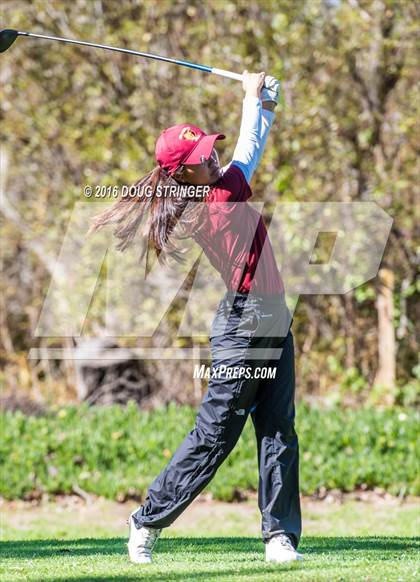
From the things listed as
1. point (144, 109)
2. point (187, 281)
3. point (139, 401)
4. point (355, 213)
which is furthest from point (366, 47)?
point (139, 401)

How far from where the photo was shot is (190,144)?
450 centimetres

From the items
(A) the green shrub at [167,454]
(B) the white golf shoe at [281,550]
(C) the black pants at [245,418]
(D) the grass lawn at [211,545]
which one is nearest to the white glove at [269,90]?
(C) the black pants at [245,418]

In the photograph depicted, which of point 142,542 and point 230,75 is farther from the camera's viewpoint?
point 230,75

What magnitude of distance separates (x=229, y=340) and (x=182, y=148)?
0.91 meters

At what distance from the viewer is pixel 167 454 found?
9266 mm

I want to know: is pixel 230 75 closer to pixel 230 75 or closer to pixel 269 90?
pixel 230 75

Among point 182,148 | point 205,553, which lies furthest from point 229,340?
point 205,553

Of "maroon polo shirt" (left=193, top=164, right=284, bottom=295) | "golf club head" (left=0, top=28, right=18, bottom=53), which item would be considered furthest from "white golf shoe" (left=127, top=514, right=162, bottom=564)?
"golf club head" (left=0, top=28, right=18, bottom=53)

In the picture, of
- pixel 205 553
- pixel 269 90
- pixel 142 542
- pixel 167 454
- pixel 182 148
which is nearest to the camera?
pixel 182 148

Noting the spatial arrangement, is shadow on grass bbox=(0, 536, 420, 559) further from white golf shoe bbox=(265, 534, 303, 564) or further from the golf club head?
the golf club head

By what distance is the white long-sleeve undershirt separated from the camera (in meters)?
4.67

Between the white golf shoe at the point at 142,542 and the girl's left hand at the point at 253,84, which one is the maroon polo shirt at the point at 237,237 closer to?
the girl's left hand at the point at 253,84

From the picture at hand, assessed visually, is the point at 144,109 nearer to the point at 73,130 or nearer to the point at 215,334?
the point at 73,130

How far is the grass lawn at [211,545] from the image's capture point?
4246 millimetres
